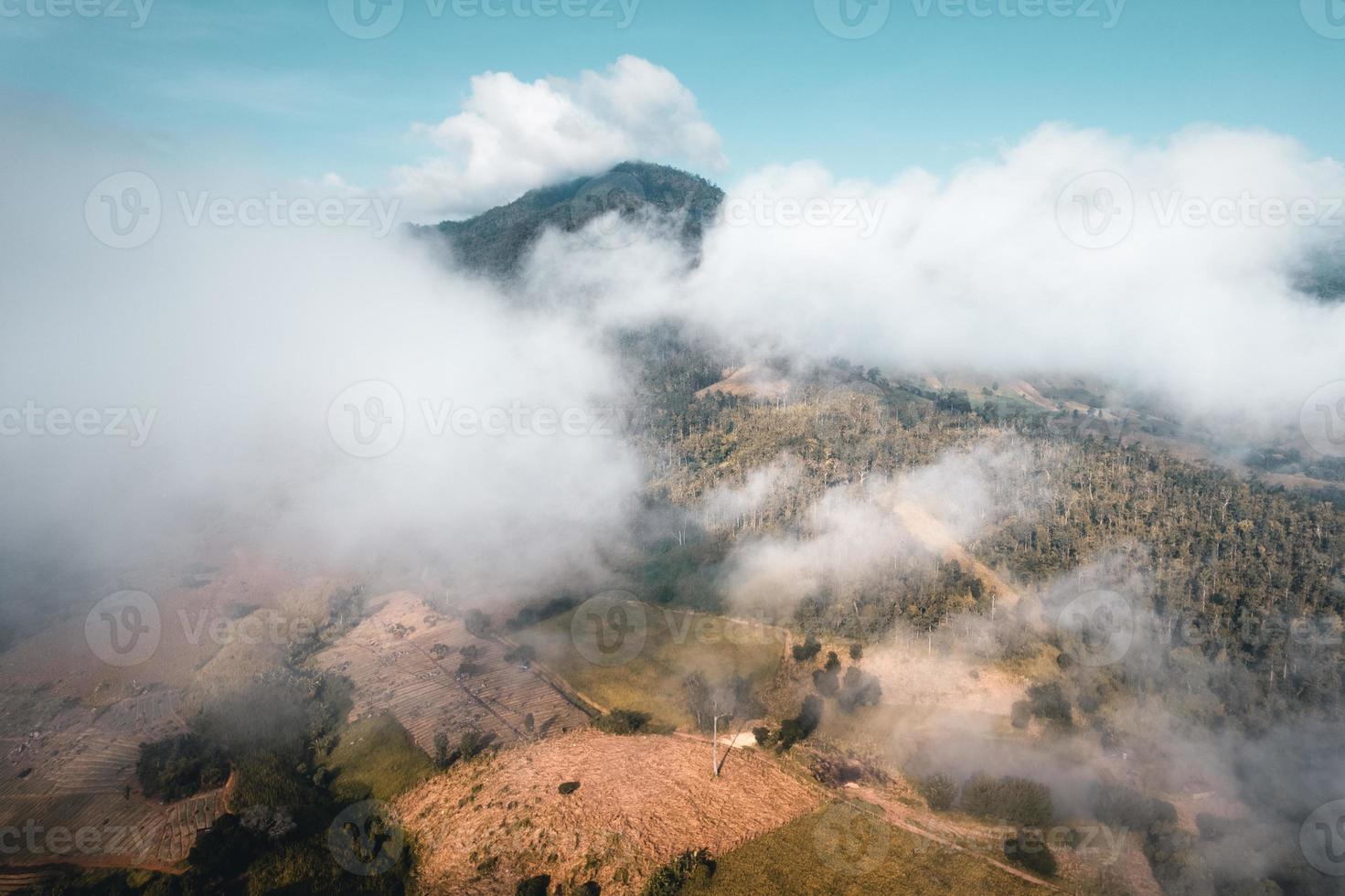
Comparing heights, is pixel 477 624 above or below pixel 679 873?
below

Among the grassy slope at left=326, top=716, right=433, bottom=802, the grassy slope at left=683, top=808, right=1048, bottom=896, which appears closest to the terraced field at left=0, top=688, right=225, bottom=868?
the grassy slope at left=326, top=716, right=433, bottom=802

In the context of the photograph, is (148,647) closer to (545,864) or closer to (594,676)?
(594,676)

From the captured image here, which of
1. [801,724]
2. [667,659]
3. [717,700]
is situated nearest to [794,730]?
[801,724]

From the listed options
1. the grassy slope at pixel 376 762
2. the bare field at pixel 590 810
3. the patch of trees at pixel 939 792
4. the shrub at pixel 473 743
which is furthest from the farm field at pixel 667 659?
the patch of trees at pixel 939 792

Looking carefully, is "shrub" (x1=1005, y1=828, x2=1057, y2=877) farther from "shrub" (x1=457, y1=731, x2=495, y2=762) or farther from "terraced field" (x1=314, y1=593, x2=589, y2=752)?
"shrub" (x1=457, y1=731, x2=495, y2=762)

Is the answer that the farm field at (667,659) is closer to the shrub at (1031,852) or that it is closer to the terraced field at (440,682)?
the terraced field at (440,682)

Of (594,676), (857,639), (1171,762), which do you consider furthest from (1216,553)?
(594,676)

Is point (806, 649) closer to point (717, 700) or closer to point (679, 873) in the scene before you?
point (717, 700)
